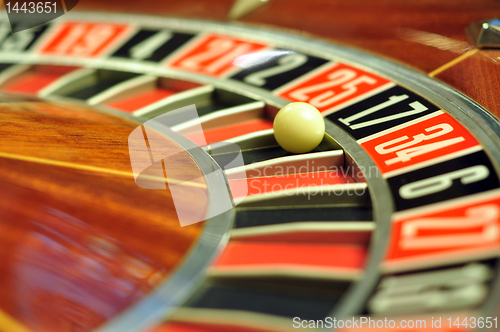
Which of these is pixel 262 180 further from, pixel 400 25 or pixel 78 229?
pixel 400 25

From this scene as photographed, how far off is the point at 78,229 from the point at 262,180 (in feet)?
2.05

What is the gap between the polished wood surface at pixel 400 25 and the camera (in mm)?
2045

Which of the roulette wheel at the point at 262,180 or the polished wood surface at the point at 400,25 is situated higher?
the polished wood surface at the point at 400,25

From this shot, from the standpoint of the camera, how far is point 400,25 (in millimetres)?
2506

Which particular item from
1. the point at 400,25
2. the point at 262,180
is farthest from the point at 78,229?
the point at 400,25

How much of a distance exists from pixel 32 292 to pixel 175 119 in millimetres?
1064

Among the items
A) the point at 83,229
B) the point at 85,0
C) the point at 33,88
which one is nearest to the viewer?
the point at 83,229

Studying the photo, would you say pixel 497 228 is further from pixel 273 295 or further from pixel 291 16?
pixel 291 16

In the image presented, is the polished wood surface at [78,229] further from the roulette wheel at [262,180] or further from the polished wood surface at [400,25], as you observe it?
the polished wood surface at [400,25]

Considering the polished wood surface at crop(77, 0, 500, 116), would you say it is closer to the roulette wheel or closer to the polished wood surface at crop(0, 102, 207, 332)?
the roulette wheel

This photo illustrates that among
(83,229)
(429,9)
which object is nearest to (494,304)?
(83,229)

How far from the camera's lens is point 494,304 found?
3.32ft

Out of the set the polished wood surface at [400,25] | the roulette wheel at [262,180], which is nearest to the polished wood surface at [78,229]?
the roulette wheel at [262,180]

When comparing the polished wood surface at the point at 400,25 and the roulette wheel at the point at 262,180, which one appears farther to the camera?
the polished wood surface at the point at 400,25
